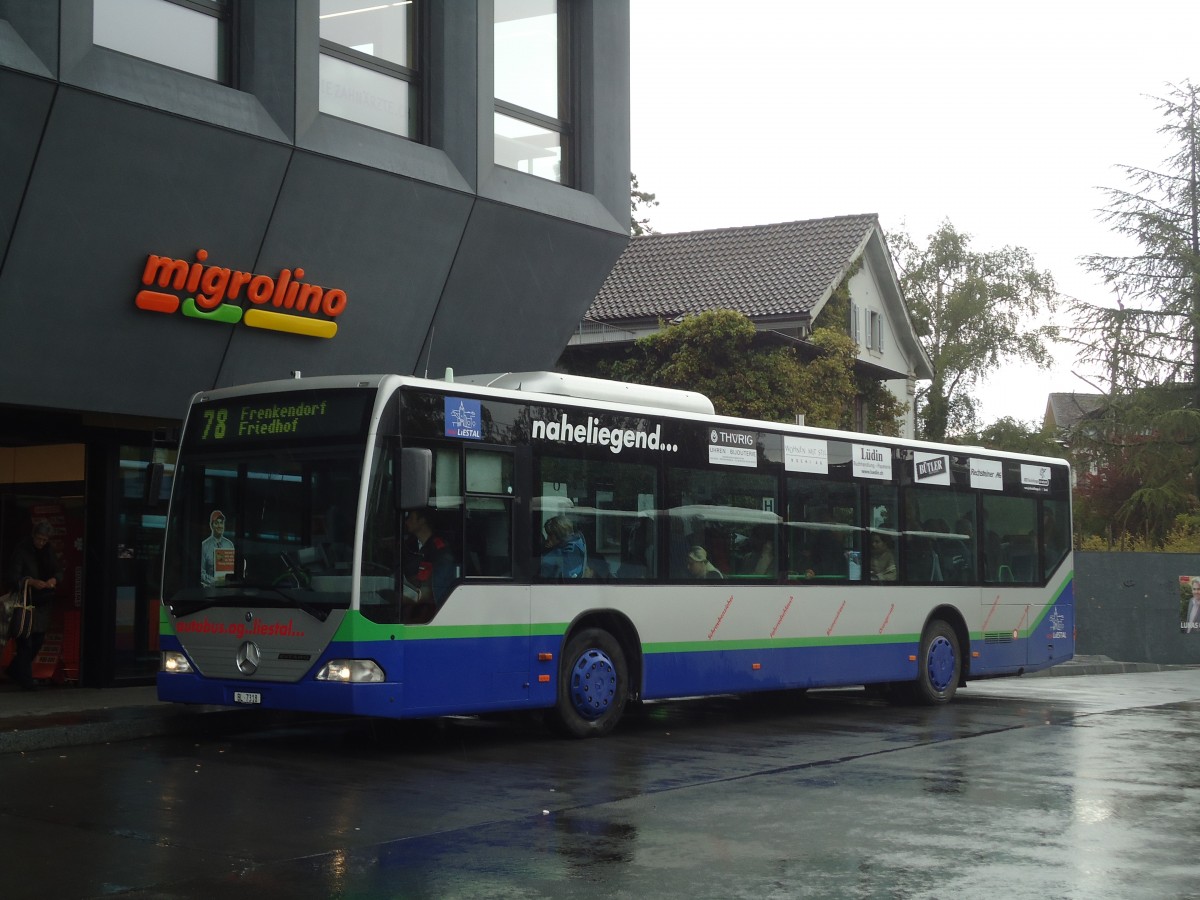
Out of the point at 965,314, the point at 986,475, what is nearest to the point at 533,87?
the point at 986,475

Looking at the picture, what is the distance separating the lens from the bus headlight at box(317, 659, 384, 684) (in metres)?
11.0

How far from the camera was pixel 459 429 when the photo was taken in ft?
38.9

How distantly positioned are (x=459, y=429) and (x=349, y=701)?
7.37 feet

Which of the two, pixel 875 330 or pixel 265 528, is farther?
pixel 875 330

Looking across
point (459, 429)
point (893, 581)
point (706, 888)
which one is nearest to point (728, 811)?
point (706, 888)

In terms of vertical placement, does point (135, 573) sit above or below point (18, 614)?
above

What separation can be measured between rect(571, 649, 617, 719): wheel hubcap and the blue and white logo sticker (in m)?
2.20

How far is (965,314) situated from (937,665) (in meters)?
48.6

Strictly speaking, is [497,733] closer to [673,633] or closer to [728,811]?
[673,633]

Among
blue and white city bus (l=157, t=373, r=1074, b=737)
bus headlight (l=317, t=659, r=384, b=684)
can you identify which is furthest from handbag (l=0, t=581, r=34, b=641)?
bus headlight (l=317, t=659, r=384, b=684)

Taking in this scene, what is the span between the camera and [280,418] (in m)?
11.8

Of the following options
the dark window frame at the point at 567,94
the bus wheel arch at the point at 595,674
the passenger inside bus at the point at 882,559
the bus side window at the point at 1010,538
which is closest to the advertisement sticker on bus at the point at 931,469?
the bus side window at the point at 1010,538

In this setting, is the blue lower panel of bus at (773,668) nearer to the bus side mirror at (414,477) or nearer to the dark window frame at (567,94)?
the bus side mirror at (414,477)

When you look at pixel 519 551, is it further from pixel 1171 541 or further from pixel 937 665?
pixel 1171 541
